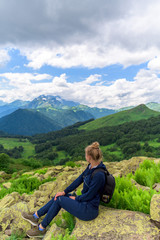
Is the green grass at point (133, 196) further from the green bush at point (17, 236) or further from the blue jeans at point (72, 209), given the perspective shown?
the green bush at point (17, 236)

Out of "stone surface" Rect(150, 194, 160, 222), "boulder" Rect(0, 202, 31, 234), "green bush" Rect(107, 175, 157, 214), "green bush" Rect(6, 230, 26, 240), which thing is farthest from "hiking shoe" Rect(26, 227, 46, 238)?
"stone surface" Rect(150, 194, 160, 222)

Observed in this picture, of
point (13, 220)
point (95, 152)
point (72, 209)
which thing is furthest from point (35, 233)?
point (95, 152)

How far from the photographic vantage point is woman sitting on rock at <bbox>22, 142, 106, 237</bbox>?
454cm

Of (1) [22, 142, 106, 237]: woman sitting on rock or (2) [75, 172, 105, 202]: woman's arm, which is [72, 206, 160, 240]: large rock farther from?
(2) [75, 172, 105, 202]: woman's arm

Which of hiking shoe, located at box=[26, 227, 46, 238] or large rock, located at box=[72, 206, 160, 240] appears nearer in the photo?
large rock, located at box=[72, 206, 160, 240]

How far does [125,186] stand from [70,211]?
93.1 inches

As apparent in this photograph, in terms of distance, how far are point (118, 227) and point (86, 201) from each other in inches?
46.6

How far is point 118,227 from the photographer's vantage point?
159 inches

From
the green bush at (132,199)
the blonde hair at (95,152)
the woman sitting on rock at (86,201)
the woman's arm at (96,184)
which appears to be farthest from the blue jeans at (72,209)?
the blonde hair at (95,152)

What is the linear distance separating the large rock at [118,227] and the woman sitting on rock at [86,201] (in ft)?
0.83

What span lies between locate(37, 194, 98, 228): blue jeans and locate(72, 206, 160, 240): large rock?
0.22m

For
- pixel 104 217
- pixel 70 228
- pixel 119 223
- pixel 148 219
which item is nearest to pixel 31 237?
pixel 70 228

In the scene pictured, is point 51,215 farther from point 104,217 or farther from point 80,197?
point 104,217

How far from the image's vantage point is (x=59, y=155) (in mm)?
180375
